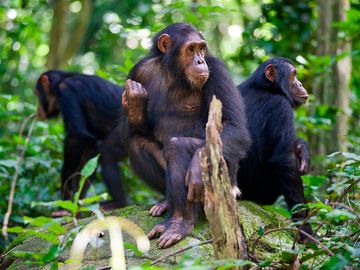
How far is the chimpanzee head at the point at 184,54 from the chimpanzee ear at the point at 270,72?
42.0 inches

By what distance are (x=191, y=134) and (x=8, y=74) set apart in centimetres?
678

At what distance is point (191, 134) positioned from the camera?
226 inches

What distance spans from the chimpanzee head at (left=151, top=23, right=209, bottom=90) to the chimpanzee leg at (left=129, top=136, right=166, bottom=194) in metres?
0.70

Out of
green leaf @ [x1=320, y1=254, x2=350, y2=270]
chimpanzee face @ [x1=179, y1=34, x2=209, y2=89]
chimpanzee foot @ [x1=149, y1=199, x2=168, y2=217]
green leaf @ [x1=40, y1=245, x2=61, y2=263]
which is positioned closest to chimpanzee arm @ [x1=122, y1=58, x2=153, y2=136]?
chimpanzee face @ [x1=179, y1=34, x2=209, y2=89]

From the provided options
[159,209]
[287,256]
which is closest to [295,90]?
[159,209]

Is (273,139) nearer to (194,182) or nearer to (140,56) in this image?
(194,182)

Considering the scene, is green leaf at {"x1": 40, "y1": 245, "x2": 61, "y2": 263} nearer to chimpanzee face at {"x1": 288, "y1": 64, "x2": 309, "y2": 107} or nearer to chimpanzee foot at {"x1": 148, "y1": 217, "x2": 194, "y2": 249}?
chimpanzee foot at {"x1": 148, "y1": 217, "x2": 194, "y2": 249}

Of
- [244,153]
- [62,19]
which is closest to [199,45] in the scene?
[244,153]

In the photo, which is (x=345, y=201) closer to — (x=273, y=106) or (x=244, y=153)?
(x=244, y=153)

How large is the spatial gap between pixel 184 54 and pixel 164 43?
34 centimetres

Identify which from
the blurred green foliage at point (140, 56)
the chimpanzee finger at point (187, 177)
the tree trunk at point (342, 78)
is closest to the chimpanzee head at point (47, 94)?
the blurred green foliage at point (140, 56)

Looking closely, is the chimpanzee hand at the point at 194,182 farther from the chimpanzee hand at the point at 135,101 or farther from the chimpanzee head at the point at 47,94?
the chimpanzee head at the point at 47,94

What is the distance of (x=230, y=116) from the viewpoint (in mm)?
5500

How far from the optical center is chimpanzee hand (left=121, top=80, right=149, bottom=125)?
582 cm
